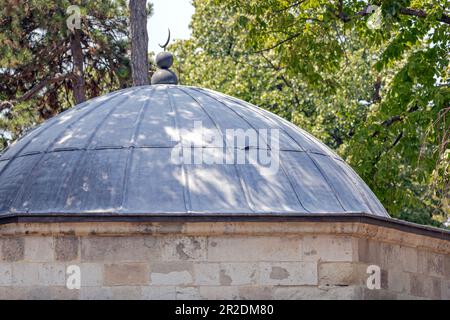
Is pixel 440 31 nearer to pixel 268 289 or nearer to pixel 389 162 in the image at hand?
pixel 389 162

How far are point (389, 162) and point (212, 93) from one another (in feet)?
17.6

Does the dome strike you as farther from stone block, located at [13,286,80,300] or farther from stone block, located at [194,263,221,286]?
stone block, located at [13,286,80,300]

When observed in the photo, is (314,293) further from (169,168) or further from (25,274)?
Result: (25,274)

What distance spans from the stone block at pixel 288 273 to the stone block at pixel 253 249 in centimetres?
6

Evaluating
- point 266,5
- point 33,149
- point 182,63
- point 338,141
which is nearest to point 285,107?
point 338,141

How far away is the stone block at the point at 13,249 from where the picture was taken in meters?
9.50

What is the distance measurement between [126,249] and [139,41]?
38.7ft

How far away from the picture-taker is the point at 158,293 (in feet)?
30.8

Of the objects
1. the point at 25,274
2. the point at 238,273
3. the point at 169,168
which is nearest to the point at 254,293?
the point at 238,273

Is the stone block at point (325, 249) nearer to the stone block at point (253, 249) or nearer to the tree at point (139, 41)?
the stone block at point (253, 249)

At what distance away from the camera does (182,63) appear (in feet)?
96.9

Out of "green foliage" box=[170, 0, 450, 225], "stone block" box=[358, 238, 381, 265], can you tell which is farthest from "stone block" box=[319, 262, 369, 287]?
"green foliage" box=[170, 0, 450, 225]

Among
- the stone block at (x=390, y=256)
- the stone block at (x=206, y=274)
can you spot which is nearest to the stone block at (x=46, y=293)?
the stone block at (x=206, y=274)

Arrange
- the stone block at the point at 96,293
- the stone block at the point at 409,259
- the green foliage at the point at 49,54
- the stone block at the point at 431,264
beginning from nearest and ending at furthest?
the stone block at the point at 96,293, the stone block at the point at 409,259, the stone block at the point at 431,264, the green foliage at the point at 49,54
